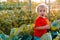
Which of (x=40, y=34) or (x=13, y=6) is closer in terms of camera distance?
(x=40, y=34)

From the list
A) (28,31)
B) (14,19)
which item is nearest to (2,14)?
(14,19)

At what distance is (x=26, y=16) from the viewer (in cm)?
692

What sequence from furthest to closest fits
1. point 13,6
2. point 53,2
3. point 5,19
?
1. point 53,2
2. point 13,6
3. point 5,19

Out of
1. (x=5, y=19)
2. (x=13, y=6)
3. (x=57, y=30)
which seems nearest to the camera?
(x=57, y=30)

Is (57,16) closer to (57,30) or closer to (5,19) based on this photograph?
(5,19)

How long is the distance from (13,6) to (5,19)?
2318mm

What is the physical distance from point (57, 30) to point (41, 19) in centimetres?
44

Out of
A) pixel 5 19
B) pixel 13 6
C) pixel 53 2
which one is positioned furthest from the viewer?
pixel 53 2

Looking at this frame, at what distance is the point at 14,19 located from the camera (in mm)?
6598

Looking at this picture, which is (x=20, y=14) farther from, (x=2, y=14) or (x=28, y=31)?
(x=28, y=31)

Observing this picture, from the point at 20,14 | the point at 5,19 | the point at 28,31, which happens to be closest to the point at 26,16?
the point at 20,14

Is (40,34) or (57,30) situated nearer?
(40,34)

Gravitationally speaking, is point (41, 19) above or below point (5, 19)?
above

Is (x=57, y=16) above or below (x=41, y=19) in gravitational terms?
below
